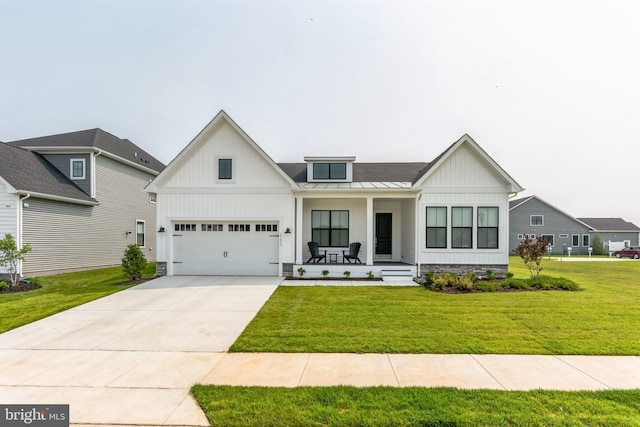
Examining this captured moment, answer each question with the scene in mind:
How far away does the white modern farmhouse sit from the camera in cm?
1349

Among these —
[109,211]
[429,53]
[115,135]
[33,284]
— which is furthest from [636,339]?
[115,135]

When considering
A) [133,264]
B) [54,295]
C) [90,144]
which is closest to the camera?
[54,295]

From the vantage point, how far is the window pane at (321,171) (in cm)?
1581

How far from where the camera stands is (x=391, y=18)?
11.2m

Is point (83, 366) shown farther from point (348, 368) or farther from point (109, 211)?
point (109, 211)

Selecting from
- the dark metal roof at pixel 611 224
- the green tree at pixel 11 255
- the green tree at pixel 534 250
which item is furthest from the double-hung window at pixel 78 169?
the dark metal roof at pixel 611 224

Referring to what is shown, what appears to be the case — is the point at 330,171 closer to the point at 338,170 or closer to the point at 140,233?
the point at 338,170

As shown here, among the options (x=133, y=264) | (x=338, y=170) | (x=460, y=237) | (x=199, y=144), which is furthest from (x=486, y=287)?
(x=133, y=264)

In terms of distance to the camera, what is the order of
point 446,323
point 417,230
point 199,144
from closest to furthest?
point 446,323
point 417,230
point 199,144

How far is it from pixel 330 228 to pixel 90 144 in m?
13.3

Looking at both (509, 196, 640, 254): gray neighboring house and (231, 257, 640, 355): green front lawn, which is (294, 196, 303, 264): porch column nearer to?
(231, 257, 640, 355): green front lawn

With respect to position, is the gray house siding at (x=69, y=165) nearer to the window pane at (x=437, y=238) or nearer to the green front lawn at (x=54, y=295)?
the green front lawn at (x=54, y=295)

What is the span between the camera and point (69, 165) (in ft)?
56.3

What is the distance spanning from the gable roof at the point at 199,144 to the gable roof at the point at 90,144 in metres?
6.23
